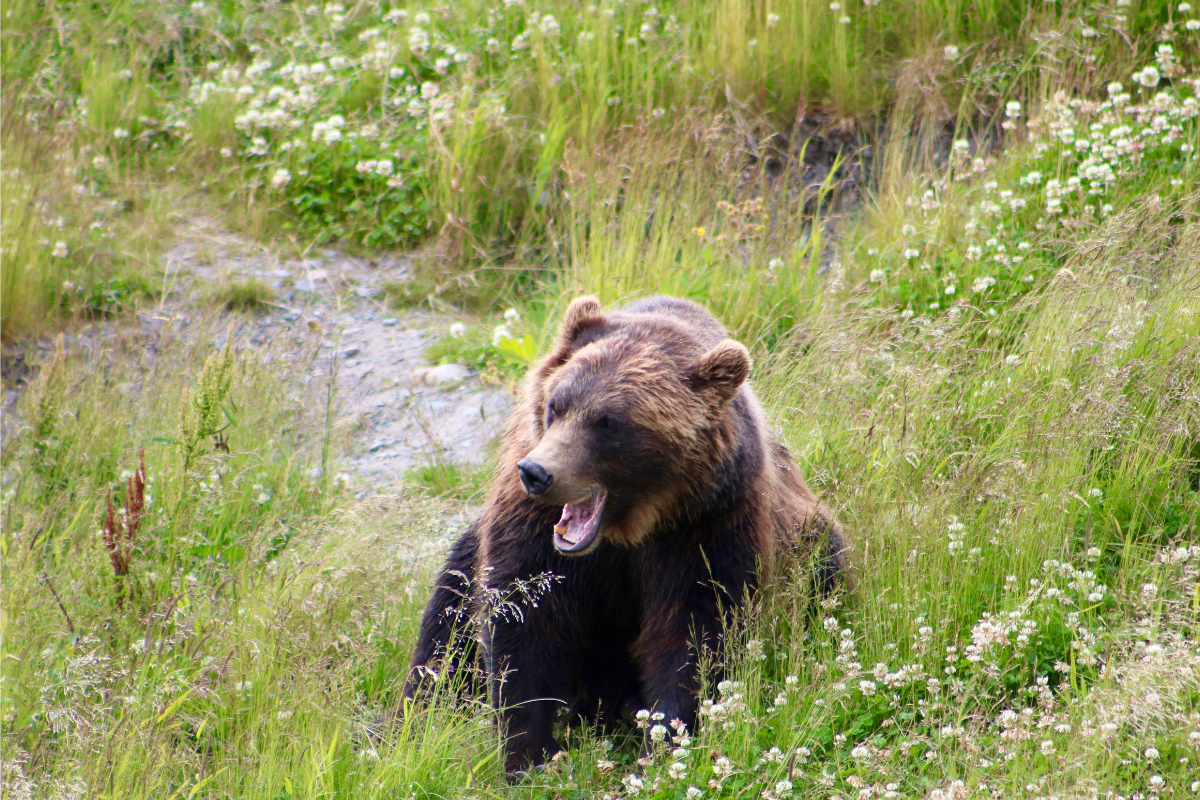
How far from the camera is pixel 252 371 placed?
5688 mm

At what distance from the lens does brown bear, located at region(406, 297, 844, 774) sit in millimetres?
3268

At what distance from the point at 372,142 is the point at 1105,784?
6009 millimetres

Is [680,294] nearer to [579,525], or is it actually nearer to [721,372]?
[721,372]

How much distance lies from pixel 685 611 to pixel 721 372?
2.50 ft

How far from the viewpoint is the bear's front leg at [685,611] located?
326 centimetres

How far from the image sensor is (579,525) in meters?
3.32

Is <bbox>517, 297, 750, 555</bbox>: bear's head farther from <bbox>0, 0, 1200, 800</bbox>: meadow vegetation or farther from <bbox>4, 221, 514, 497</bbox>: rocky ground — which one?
<bbox>4, 221, 514, 497</bbox>: rocky ground

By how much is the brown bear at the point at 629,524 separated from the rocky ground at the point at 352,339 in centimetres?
191

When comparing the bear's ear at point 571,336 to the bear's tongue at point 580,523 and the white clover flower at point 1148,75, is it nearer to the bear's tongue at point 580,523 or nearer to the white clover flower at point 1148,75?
the bear's tongue at point 580,523

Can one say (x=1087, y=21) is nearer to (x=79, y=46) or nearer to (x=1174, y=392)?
(x=1174, y=392)

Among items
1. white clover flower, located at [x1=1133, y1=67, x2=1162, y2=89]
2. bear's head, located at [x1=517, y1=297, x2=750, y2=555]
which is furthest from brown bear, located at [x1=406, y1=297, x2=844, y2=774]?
white clover flower, located at [x1=1133, y1=67, x2=1162, y2=89]

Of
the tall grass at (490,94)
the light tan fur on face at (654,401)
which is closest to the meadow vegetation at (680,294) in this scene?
the tall grass at (490,94)

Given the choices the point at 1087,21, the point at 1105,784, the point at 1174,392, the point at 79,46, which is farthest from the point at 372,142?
the point at 1105,784

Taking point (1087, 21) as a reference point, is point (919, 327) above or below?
below
